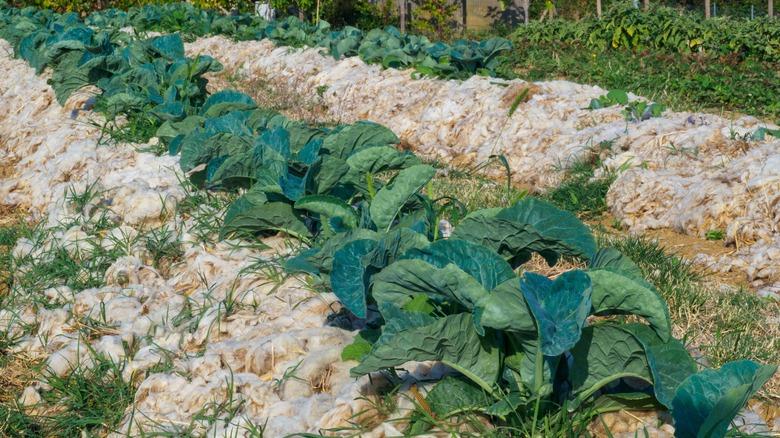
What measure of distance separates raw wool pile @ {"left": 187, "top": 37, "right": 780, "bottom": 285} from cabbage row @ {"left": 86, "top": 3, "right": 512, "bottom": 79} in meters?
0.24

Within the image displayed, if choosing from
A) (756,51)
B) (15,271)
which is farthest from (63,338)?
(756,51)

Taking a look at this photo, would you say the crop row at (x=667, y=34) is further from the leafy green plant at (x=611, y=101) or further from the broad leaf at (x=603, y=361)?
the broad leaf at (x=603, y=361)

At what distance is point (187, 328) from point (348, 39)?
8038 mm

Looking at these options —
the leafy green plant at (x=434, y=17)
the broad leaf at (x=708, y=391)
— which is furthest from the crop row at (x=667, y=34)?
the broad leaf at (x=708, y=391)

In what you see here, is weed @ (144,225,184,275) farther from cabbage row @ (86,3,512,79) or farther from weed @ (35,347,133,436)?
cabbage row @ (86,3,512,79)

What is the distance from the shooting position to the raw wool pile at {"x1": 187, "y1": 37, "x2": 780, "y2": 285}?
5.33 m

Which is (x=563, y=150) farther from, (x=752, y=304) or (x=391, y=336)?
(x=391, y=336)

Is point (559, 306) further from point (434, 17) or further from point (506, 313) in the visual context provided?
point (434, 17)

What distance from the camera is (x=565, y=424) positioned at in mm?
2127

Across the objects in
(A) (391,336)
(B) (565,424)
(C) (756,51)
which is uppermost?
(A) (391,336)

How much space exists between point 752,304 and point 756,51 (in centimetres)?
968

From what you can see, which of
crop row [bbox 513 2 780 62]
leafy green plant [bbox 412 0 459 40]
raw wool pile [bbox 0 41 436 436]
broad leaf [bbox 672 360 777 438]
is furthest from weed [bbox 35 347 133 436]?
leafy green plant [bbox 412 0 459 40]

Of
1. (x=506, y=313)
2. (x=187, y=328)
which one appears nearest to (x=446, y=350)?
(x=506, y=313)

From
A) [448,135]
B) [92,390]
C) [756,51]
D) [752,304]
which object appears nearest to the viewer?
[92,390]
